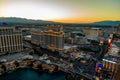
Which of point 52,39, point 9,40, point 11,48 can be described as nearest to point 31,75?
point 11,48

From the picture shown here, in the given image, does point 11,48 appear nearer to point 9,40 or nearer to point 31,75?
point 9,40

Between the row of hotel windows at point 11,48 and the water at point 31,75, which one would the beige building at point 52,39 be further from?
the water at point 31,75

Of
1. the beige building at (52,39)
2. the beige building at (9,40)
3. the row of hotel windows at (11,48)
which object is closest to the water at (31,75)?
the row of hotel windows at (11,48)

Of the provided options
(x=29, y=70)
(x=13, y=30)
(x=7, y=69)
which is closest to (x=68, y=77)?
(x=29, y=70)

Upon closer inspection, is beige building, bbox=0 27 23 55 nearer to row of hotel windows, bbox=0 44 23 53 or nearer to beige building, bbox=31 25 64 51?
row of hotel windows, bbox=0 44 23 53

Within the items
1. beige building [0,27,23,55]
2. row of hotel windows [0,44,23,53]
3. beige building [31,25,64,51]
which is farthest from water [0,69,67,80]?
beige building [31,25,64,51]
